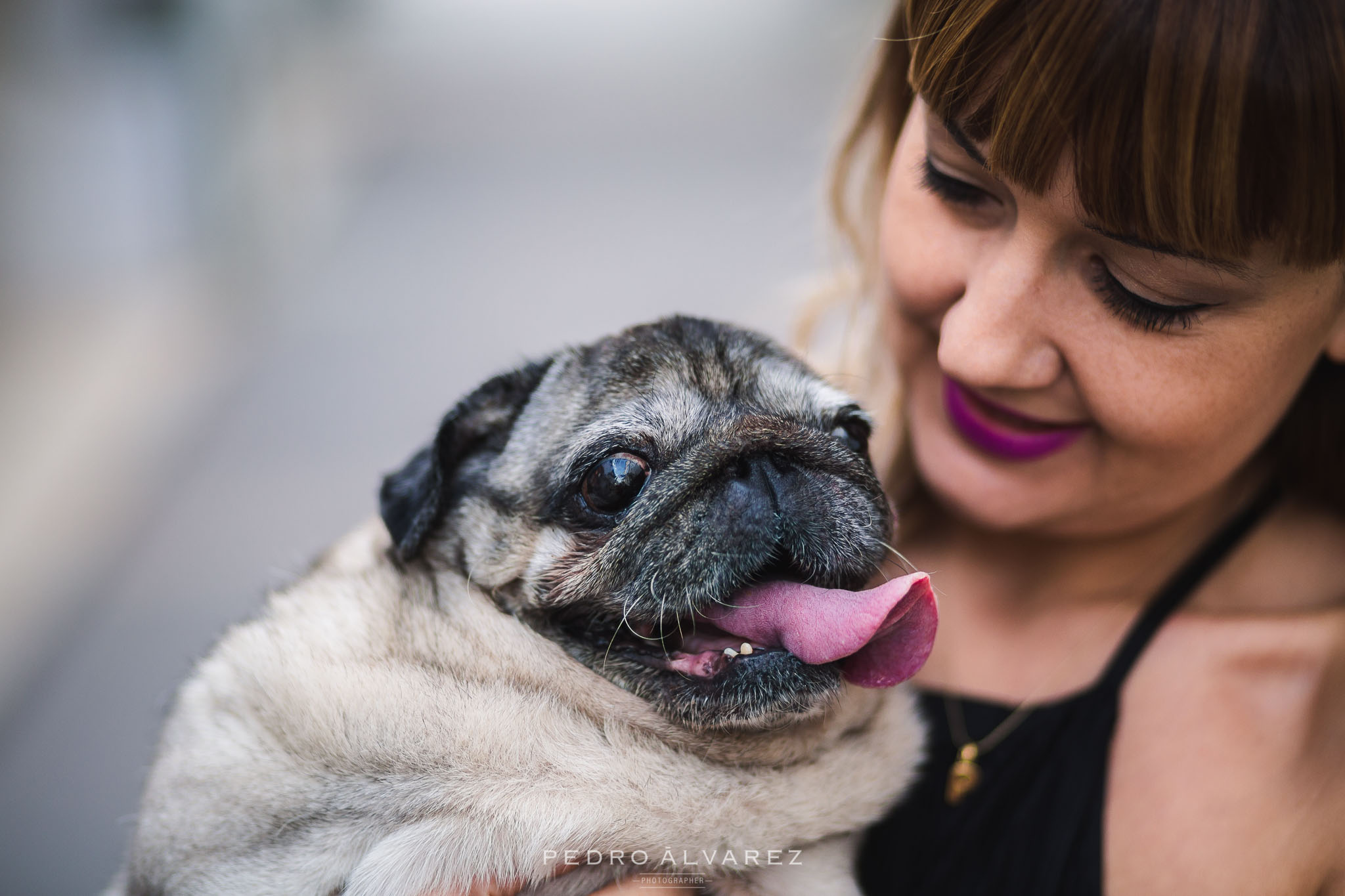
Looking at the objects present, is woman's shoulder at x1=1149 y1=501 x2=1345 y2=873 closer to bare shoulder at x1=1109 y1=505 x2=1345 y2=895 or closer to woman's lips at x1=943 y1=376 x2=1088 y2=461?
bare shoulder at x1=1109 y1=505 x2=1345 y2=895

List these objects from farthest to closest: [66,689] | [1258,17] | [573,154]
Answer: [573,154], [66,689], [1258,17]

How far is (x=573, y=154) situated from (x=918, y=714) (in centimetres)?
1051

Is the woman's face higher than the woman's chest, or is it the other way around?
the woman's face

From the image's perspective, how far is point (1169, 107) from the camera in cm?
133

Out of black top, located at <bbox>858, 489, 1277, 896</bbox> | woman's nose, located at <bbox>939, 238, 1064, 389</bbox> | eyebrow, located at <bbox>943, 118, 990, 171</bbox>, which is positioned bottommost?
black top, located at <bbox>858, 489, 1277, 896</bbox>

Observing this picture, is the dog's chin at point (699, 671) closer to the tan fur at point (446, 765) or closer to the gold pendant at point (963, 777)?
the tan fur at point (446, 765)

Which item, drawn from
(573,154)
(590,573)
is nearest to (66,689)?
(590,573)

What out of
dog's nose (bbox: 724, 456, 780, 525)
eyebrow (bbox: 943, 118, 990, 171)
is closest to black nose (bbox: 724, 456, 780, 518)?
dog's nose (bbox: 724, 456, 780, 525)

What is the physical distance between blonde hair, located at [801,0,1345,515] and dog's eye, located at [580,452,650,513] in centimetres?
78

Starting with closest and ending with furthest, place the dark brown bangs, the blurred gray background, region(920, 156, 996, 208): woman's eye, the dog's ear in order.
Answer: the dark brown bangs
region(920, 156, 996, 208): woman's eye
the dog's ear
the blurred gray background

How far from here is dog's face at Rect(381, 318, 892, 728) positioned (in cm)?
158

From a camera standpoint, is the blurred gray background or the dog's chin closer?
the dog's chin

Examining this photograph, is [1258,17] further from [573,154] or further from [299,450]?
[573,154]

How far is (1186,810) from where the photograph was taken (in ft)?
6.15
